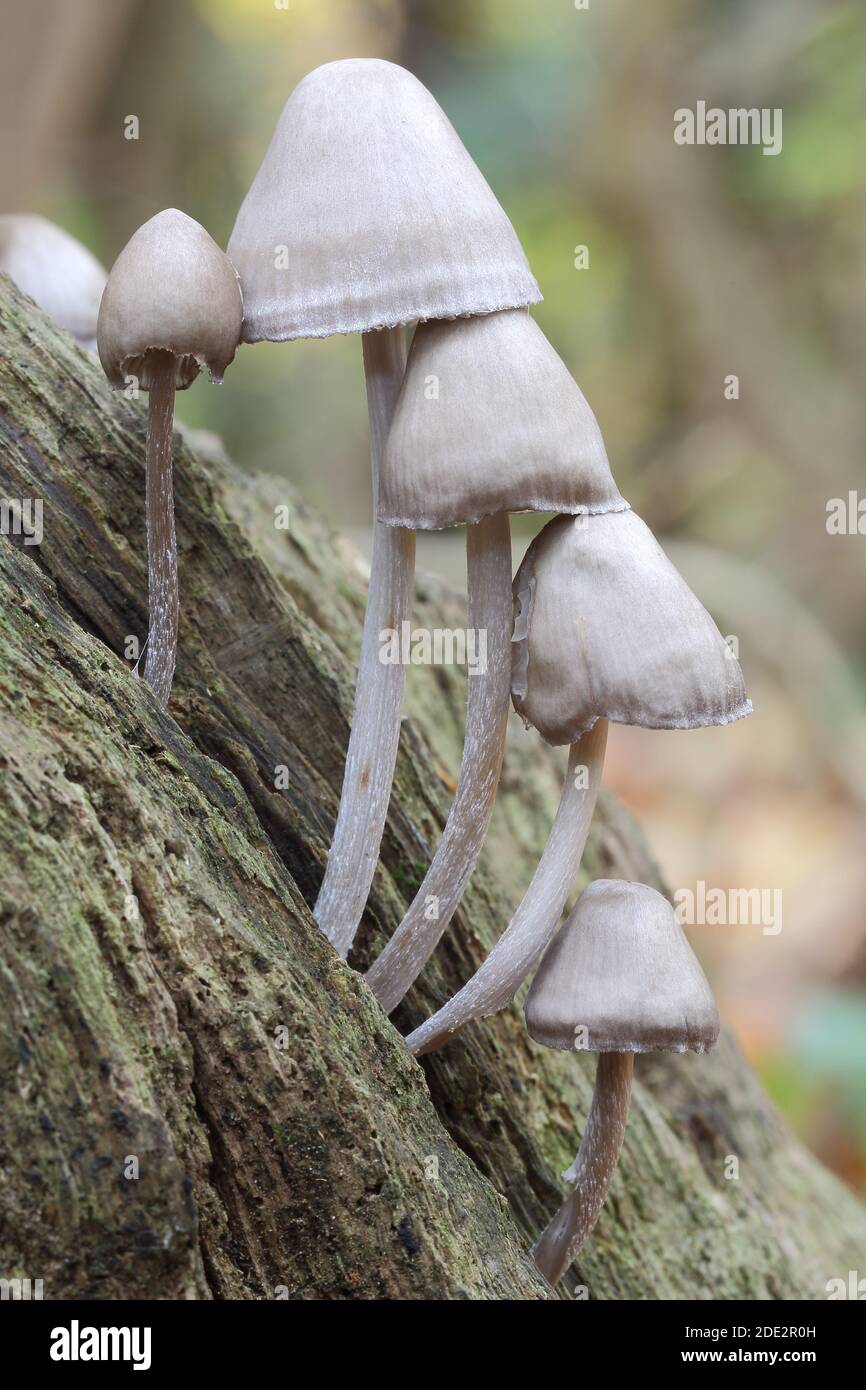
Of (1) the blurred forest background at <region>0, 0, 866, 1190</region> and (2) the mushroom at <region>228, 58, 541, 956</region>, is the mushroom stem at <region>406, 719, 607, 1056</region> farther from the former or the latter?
(1) the blurred forest background at <region>0, 0, 866, 1190</region>

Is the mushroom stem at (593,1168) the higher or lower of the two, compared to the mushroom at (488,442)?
lower

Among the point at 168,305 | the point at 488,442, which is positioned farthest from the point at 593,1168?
the point at 168,305

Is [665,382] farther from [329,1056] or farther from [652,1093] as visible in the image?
[329,1056]

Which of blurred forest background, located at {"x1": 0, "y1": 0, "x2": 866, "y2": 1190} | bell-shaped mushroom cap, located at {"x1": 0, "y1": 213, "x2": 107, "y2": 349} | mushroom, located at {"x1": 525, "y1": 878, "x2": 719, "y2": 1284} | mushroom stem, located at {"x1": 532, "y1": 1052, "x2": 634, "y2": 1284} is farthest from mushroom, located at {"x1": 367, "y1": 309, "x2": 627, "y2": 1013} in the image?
blurred forest background, located at {"x1": 0, "y1": 0, "x2": 866, "y2": 1190}

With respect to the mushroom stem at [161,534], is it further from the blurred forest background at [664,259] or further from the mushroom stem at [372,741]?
the blurred forest background at [664,259]

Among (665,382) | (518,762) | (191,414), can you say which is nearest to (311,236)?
(518,762)

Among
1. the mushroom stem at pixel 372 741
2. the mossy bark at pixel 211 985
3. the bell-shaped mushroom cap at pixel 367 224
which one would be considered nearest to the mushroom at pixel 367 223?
the bell-shaped mushroom cap at pixel 367 224
